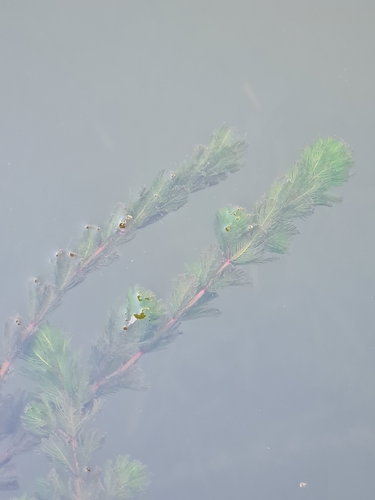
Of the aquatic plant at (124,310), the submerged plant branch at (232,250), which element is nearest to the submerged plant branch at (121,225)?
the aquatic plant at (124,310)

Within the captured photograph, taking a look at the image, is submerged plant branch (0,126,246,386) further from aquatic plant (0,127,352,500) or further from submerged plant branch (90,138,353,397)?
submerged plant branch (90,138,353,397)

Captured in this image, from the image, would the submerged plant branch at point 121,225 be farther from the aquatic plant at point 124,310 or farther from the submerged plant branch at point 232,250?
the submerged plant branch at point 232,250

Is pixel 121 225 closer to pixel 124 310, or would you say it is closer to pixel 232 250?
pixel 124 310

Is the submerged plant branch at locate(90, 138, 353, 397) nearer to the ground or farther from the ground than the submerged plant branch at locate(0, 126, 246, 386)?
nearer to the ground

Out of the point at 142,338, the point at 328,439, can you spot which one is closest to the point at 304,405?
the point at 328,439

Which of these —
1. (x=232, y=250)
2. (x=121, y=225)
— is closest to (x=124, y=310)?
(x=121, y=225)

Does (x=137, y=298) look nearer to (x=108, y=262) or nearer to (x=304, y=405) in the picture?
(x=108, y=262)

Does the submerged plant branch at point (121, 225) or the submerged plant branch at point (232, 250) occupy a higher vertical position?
the submerged plant branch at point (121, 225)

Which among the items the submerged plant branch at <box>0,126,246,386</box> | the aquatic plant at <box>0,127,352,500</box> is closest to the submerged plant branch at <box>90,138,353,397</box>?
the aquatic plant at <box>0,127,352,500</box>
